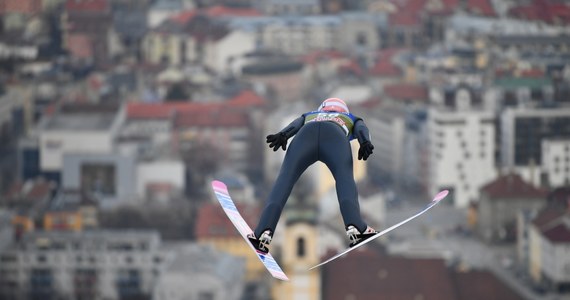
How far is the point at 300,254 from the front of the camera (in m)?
30.0

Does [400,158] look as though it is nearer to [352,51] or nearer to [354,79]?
[354,79]

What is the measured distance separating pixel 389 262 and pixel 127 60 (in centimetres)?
3544

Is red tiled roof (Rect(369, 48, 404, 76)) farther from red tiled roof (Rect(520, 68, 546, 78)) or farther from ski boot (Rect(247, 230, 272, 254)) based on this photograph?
ski boot (Rect(247, 230, 272, 254))

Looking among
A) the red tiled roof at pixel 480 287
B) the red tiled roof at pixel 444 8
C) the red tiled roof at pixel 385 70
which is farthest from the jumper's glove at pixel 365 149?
the red tiled roof at pixel 444 8

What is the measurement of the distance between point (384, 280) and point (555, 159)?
13933mm

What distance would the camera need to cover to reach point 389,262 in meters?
31.7

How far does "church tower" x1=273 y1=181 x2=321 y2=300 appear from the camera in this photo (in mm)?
30047

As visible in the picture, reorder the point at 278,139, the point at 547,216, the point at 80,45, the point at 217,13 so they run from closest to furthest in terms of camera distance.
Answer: the point at 278,139 → the point at 547,216 → the point at 80,45 → the point at 217,13

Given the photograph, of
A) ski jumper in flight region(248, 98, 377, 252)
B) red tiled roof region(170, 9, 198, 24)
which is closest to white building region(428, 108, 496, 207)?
red tiled roof region(170, 9, 198, 24)

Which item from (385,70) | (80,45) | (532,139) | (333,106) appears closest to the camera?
(333,106)

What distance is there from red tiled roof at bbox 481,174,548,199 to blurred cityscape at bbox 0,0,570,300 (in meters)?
0.05

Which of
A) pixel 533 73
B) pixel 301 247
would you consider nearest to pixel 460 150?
pixel 533 73

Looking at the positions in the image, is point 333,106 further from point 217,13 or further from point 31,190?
point 217,13

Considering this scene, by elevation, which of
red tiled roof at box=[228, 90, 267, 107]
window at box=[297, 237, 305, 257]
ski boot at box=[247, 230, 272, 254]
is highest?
ski boot at box=[247, 230, 272, 254]
